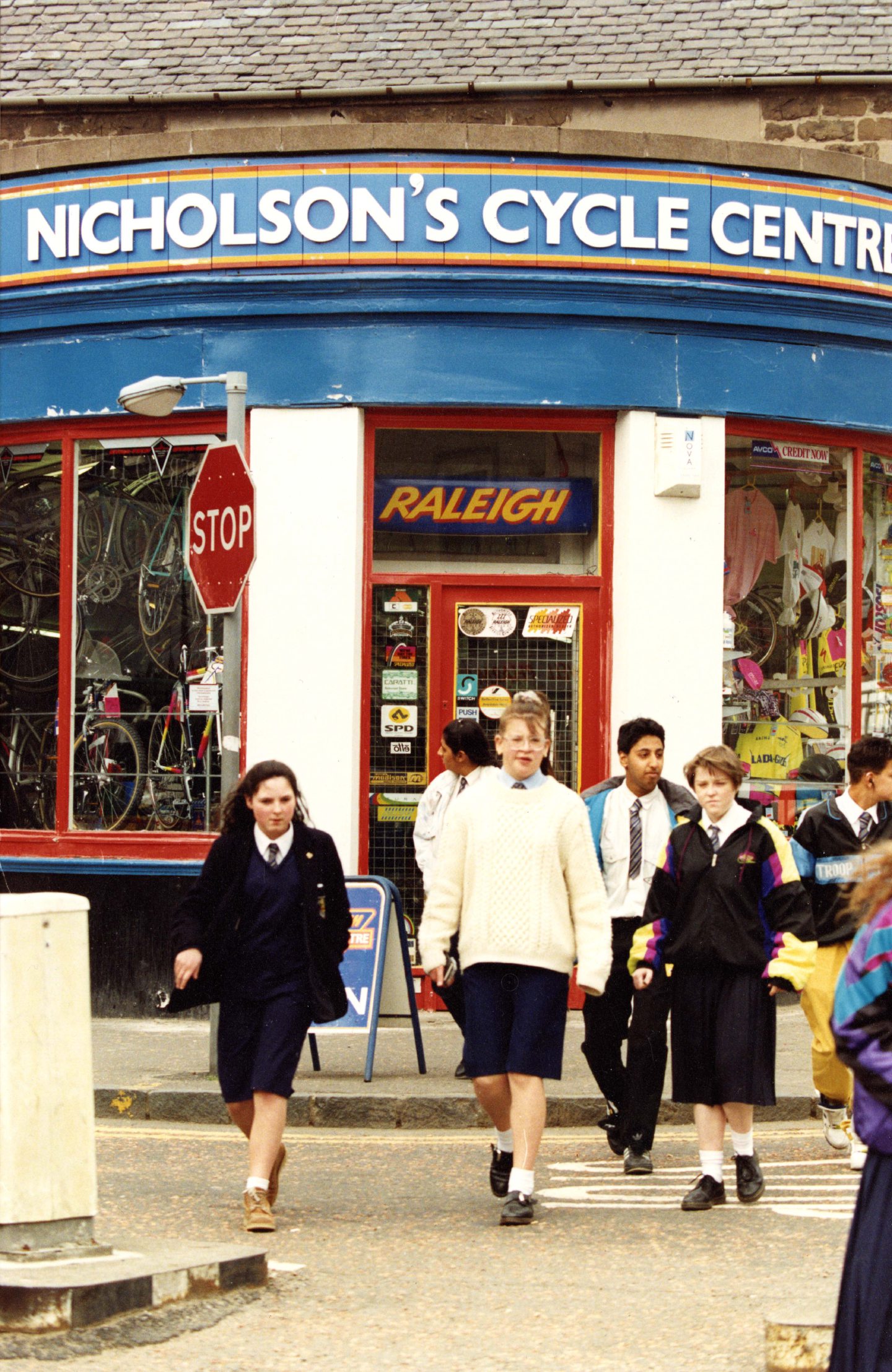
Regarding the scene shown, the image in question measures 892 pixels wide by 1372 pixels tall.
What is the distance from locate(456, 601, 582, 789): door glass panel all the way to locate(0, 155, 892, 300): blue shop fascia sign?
2.13m

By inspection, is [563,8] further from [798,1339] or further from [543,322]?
[798,1339]

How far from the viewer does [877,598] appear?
13359 mm

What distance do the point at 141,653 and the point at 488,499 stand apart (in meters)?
2.40

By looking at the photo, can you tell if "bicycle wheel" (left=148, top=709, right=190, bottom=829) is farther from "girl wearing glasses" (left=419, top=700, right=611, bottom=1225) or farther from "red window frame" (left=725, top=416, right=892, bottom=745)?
"girl wearing glasses" (left=419, top=700, right=611, bottom=1225)

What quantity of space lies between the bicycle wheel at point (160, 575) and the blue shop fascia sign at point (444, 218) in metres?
1.62

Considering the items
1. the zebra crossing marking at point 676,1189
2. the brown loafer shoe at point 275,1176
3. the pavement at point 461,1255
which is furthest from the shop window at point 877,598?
the brown loafer shoe at point 275,1176

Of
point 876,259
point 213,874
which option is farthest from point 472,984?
point 876,259

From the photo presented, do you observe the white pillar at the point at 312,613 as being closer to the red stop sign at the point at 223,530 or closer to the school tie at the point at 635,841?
the red stop sign at the point at 223,530

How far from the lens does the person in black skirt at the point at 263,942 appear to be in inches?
285

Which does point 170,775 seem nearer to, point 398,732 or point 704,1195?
point 398,732

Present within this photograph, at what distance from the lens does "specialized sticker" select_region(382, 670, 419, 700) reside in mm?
12234

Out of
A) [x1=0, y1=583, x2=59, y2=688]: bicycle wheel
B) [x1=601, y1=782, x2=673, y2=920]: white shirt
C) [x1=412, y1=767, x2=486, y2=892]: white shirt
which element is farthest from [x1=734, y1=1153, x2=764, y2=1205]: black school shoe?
[x1=0, y1=583, x2=59, y2=688]: bicycle wheel

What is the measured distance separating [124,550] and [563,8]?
17.7ft

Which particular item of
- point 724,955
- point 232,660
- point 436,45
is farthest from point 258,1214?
point 436,45
